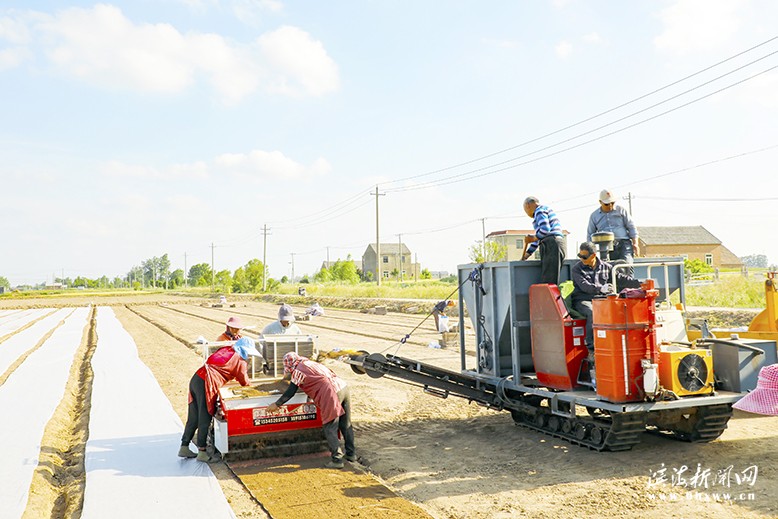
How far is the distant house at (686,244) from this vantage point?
69062 mm

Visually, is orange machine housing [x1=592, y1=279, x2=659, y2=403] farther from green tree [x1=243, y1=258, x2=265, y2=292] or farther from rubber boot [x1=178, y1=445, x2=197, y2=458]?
green tree [x1=243, y1=258, x2=265, y2=292]

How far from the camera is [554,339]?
792cm

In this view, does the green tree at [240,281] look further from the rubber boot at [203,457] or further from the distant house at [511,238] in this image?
the rubber boot at [203,457]

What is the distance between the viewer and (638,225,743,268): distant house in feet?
227

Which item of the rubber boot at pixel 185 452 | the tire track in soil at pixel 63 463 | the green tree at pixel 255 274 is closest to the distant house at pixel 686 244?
the green tree at pixel 255 274

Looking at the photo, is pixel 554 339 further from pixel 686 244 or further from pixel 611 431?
pixel 686 244

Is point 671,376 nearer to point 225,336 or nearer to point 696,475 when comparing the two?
point 696,475

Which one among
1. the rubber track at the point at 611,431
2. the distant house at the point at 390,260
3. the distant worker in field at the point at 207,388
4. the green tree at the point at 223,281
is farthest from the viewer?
the distant house at the point at 390,260

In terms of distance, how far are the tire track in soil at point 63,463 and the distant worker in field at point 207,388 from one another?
126 cm

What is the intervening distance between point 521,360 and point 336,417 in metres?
2.66

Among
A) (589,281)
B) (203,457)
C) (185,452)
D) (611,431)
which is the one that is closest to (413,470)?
(611,431)

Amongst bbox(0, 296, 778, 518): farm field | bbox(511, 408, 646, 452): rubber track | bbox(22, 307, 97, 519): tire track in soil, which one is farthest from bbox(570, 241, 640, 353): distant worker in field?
bbox(22, 307, 97, 519): tire track in soil

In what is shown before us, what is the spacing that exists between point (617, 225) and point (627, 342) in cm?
243

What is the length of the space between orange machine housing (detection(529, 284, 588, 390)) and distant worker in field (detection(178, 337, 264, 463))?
12.2 feet
